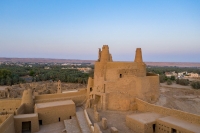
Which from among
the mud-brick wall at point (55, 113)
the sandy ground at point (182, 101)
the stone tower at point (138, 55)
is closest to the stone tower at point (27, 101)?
the mud-brick wall at point (55, 113)

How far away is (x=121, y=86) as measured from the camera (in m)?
15.0

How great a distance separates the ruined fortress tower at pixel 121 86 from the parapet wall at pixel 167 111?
761mm

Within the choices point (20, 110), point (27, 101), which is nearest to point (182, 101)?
point (27, 101)

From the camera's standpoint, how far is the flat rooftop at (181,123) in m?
9.49

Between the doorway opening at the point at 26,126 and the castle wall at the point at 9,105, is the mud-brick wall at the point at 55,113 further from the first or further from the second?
the castle wall at the point at 9,105

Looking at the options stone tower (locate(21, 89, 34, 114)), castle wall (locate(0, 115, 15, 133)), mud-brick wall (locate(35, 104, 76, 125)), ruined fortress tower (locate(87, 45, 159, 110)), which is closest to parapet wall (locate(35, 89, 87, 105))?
stone tower (locate(21, 89, 34, 114))

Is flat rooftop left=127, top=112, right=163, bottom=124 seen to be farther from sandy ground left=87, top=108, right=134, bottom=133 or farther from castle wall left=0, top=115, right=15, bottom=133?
castle wall left=0, top=115, right=15, bottom=133

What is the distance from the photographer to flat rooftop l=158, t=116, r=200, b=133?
9.49m

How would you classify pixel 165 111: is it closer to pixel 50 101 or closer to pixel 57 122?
pixel 57 122

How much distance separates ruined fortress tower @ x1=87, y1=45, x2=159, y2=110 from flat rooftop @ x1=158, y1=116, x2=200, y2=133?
12.5 feet

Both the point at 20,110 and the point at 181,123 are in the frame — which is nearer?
the point at 181,123

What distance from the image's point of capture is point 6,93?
27.1 meters

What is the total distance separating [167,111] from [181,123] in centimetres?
172

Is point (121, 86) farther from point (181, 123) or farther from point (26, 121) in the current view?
point (26, 121)
